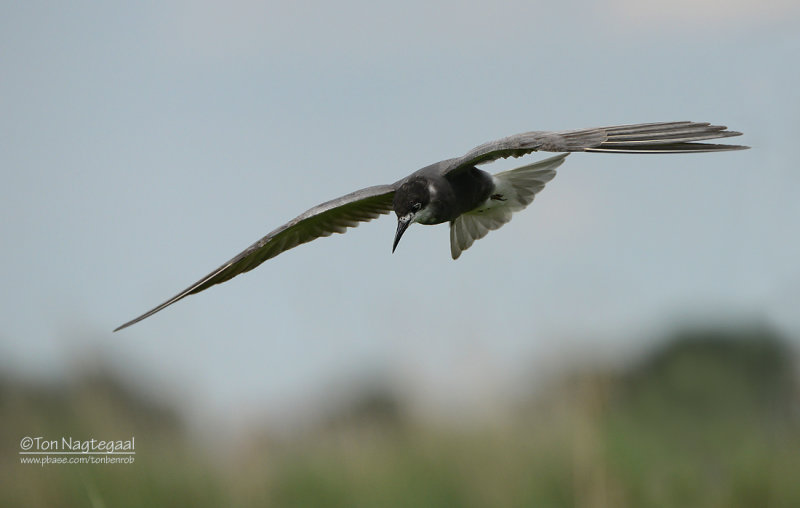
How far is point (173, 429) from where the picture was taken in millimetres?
6586

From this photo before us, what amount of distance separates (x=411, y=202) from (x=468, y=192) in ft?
1.57

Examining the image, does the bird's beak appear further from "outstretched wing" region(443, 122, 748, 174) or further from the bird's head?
"outstretched wing" region(443, 122, 748, 174)

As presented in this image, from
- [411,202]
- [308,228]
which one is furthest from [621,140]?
[308,228]

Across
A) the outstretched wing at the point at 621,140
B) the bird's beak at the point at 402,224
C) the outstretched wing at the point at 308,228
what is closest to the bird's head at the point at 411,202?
the bird's beak at the point at 402,224

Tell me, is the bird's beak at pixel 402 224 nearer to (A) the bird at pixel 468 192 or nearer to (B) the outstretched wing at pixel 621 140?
(A) the bird at pixel 468 192

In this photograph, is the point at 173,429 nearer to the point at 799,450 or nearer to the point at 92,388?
the point at 92,388

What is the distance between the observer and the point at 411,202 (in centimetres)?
566

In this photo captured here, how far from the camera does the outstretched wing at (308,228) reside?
5.72m

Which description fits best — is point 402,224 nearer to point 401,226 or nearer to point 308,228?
point 401,226

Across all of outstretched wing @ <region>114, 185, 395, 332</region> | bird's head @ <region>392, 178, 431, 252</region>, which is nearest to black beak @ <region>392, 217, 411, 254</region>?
bird's head @ <region>392, 178, 431, 252</region>

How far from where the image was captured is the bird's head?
18.6 feet

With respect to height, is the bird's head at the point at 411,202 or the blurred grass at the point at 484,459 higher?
the bird's head at the point at 411,202

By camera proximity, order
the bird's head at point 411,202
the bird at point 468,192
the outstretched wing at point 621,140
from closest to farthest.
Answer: the outstretched wing at point 621,140 < the bird at point 468,192 < the bird's head at point 411,202

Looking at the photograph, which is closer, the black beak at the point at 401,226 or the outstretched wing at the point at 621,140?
the outstretched wing at the point at 621,140
